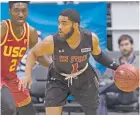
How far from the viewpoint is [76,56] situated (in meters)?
4.99

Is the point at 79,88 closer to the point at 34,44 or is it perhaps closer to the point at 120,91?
the point at 34,44

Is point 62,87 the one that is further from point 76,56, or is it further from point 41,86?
point 41,86

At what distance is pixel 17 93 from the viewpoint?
17.8 feet

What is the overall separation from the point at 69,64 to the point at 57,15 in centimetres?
251

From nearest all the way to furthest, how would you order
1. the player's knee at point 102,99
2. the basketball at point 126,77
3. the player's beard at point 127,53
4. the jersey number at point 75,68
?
the jersey number at point 75,68 < the basketball at point 126,77 < the player's knee at point 102,99 < the player's beard at point 127,53

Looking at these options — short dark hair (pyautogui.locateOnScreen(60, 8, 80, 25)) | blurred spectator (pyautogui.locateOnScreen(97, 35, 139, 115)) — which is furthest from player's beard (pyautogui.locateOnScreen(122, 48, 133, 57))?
short dark hair (pyautogui.locateOnScreen(60, 8, 80, 25))

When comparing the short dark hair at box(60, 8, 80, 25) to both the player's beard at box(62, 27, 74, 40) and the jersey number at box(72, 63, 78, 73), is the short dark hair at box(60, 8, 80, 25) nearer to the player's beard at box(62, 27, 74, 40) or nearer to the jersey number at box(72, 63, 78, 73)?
the player's beard at box(62, 27, 74, 40)

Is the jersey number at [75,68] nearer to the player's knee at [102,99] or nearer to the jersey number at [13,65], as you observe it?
the jersey number at [13,65]

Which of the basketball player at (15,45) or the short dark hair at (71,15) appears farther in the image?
the basketball player at (15,45)

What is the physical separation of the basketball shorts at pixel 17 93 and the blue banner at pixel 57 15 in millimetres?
2056

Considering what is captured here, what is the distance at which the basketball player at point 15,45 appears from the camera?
5.25 meters

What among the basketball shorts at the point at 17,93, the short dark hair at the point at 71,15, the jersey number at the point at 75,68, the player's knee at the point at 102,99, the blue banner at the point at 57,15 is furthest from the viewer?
the blue banner at the point at 57,15

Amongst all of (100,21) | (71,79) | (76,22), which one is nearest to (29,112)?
(71,79)

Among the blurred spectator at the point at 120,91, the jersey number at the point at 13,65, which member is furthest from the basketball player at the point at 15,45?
the blurred spectator at the point at 120,91
